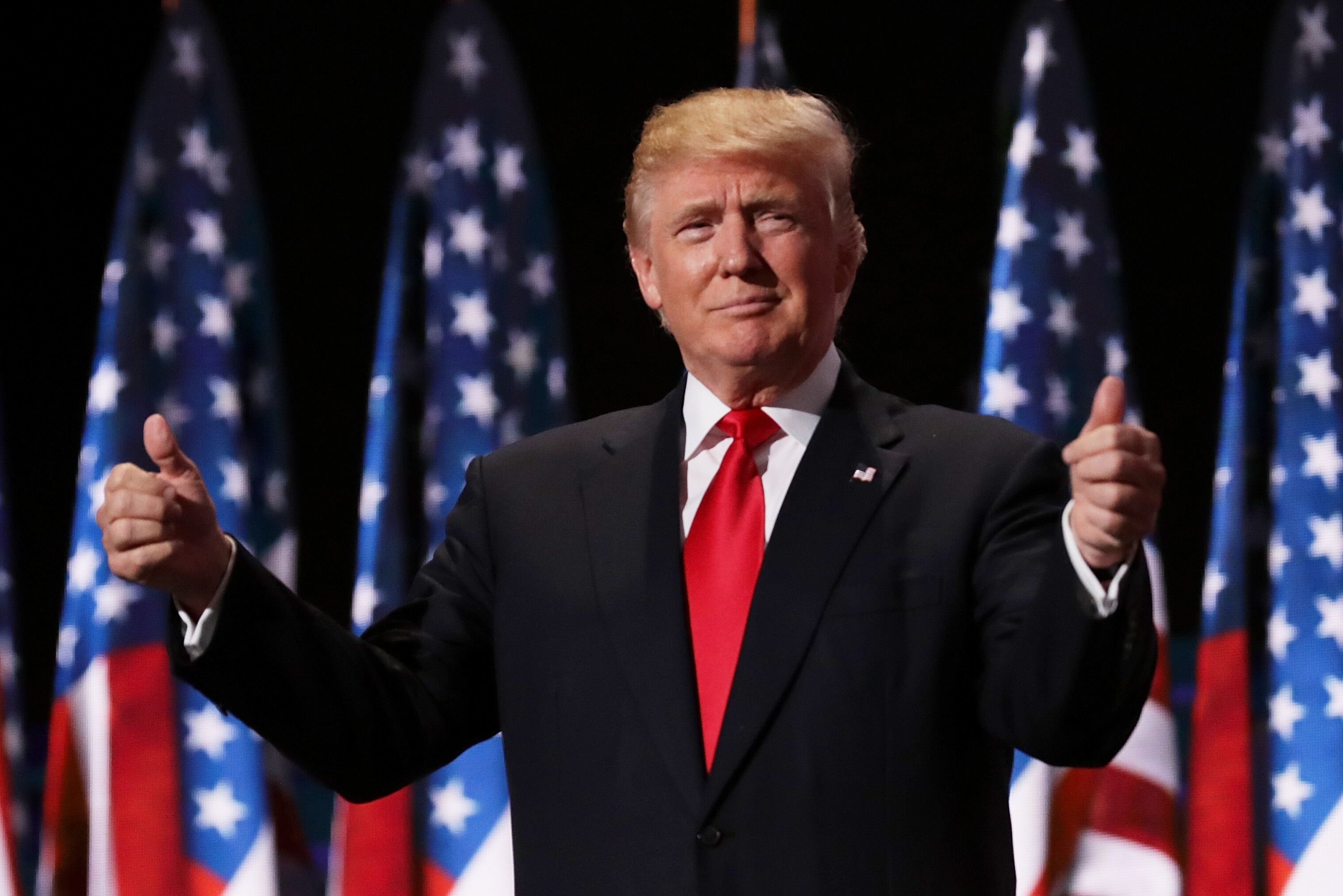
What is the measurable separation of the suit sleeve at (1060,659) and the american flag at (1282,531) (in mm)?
2438

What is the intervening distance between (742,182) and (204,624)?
2.37 ft

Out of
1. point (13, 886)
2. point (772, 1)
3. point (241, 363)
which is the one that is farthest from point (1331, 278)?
point (13, 886)

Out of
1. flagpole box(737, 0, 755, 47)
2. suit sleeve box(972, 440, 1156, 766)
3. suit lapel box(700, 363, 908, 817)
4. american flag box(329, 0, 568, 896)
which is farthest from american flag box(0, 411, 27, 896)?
suit sleeve box(972, 440, 1156, 766)

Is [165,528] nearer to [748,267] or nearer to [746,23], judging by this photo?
[748,267]

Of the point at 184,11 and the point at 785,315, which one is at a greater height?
the point at 184,11

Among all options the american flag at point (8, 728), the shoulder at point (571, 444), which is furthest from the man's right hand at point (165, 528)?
the american flag at point (8, 728)

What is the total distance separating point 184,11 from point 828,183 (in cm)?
259

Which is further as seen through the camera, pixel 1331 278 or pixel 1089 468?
pixel 1331 278

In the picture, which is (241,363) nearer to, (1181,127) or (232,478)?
A: (232,478)

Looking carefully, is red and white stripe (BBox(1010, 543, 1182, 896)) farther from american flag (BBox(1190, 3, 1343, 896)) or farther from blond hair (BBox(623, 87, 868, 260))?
blond hair (BBox(623, 87, 868, 260))

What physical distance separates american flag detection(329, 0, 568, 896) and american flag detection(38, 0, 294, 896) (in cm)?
25

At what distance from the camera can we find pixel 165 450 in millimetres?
1260

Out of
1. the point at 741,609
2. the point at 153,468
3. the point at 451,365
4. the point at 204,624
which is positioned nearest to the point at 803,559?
the point at 741,609

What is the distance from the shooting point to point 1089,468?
1.07 metres
